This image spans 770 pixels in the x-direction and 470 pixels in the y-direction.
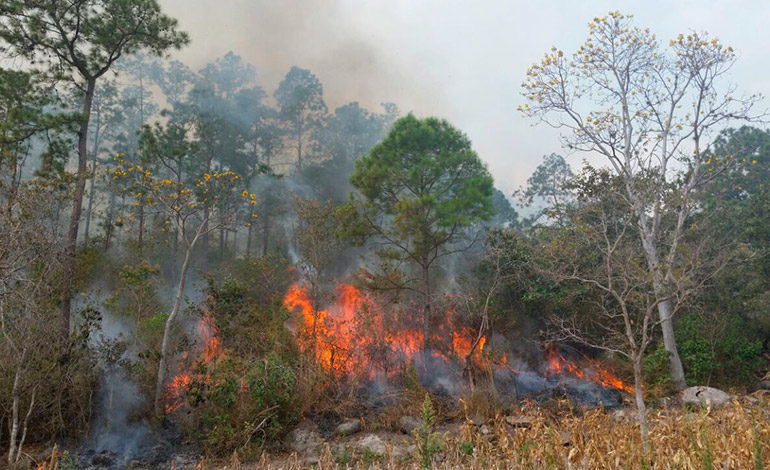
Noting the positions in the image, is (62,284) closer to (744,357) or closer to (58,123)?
(58,123)

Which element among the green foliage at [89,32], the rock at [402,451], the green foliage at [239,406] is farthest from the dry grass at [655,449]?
the green foliage at [89,32]

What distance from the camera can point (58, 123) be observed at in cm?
1492

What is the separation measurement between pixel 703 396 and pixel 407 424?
928 centimetres

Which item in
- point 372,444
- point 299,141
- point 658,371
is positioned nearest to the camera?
point 372,444

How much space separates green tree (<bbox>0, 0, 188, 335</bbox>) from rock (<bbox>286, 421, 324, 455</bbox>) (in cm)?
805

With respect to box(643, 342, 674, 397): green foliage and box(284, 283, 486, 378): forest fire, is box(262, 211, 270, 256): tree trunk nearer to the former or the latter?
box(284, 283, 486, 378): forest fire

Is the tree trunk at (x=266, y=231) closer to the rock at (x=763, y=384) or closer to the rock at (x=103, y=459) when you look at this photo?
the rock at (x=103, y=459)

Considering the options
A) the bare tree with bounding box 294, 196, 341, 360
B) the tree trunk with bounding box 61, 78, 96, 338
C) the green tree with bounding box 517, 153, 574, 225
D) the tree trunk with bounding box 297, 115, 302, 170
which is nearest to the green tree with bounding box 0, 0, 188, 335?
the tree trunk with bounding box 61, 78, 96, 338

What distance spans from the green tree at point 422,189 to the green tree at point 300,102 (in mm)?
26669

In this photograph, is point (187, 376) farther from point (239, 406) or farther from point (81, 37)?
point (81, 37)

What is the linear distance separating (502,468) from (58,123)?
54.3 feet

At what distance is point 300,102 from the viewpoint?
46625 millimetres

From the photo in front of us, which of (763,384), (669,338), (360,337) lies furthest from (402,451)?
(763,384)

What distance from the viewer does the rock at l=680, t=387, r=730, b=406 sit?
13.9 metres
